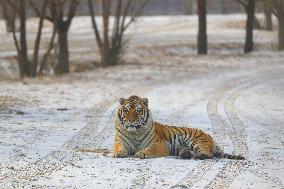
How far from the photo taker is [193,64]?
29.7 metres

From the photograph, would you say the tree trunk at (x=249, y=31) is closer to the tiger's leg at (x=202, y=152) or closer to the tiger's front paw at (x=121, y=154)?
the tiger's leg at (x=202, y=152)

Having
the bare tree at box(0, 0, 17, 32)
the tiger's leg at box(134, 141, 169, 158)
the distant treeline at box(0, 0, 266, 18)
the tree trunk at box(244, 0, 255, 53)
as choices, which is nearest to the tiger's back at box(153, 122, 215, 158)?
the tiger's leg at box(134, 141, 169, 158)

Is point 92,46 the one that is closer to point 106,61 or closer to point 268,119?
point 106,61

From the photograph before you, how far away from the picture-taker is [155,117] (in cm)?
1598

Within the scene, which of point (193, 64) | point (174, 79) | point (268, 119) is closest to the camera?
point (268, 119)

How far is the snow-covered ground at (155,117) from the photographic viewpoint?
9.06 metres

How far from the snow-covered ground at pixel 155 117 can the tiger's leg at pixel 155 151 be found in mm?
163

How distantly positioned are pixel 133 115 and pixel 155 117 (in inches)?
232

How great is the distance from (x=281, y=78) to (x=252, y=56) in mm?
8857

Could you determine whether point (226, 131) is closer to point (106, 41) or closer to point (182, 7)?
point (106, 41)

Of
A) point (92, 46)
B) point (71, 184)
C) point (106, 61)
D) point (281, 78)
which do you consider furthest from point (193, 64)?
point (71, 184)

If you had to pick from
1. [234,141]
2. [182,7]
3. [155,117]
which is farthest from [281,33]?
[182,7]

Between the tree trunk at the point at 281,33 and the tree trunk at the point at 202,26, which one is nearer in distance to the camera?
the tree trunk at the point at 202,26

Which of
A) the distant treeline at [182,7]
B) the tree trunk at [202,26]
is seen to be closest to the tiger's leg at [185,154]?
the tree trunk at [202,26]
